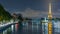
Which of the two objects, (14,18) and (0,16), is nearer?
(0,16)

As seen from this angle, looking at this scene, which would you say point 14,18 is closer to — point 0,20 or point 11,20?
point 11,20

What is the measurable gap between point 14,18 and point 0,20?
3.39 metres

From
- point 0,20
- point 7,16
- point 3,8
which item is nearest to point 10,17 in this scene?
point 7,16

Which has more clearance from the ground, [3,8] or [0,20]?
[3,8]

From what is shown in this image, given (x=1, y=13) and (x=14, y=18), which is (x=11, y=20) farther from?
(x=1, y=13)

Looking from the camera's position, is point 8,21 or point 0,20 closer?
point 0,20

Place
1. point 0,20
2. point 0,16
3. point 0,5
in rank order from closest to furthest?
1. point 0,20
2. point 0,16
3. point 0,5

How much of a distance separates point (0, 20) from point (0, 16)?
1.10 meters

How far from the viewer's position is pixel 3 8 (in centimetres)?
1580

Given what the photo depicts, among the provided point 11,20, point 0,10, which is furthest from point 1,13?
point 11,20

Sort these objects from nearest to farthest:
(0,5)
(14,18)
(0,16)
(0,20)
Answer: (0,20) < (0,16) < (0,5) < (14,18)

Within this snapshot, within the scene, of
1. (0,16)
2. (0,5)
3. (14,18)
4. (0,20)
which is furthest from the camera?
(14,18)

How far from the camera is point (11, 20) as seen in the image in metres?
16.6

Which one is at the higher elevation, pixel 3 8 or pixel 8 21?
pixel 3 8
